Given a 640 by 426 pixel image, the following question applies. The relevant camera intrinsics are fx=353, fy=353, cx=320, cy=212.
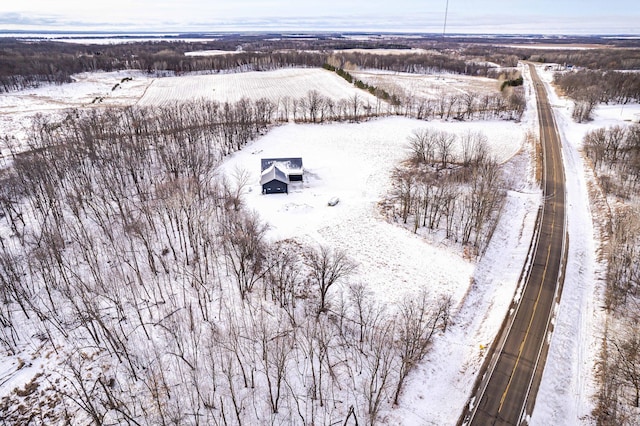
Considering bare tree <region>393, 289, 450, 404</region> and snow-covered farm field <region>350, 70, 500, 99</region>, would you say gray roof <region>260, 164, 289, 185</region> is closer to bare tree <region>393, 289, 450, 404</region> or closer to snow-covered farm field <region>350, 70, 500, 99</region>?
bare tree <region>393, 289, 450, 404</region>

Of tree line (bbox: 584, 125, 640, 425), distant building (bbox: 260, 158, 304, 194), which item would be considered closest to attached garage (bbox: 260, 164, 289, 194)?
distant building (bbox: 260, 158, 304, 194)

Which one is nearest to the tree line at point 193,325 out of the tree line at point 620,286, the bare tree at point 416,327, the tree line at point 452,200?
the bare tree at point 416,327

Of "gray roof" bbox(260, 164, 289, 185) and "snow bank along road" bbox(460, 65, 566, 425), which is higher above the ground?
"gray roof" bbox(260, 164, 289, 185)

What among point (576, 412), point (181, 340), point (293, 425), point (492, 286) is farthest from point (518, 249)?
point (181, 340)

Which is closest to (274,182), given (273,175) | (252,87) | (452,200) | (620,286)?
(273,175)

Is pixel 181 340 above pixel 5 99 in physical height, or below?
below

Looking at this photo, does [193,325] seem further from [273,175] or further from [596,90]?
[596,90]

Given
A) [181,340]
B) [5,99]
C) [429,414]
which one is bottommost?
[429,414]

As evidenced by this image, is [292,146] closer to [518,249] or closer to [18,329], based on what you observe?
[518,249]
